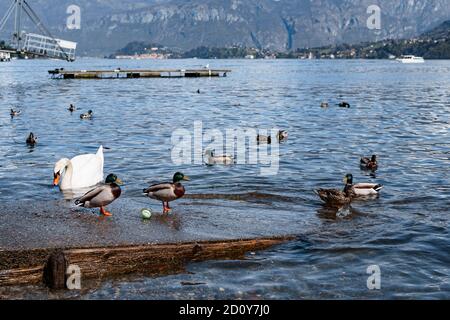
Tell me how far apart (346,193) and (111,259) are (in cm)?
853

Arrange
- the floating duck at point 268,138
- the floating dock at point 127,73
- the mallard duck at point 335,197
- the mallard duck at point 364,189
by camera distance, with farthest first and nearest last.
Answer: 1. the floating dock at point 127,73
2. the floating duck at point 268,138
3. the mallard duck at point 364,189
4. the mallard duck at point 335,197

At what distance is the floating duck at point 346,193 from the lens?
1763cm

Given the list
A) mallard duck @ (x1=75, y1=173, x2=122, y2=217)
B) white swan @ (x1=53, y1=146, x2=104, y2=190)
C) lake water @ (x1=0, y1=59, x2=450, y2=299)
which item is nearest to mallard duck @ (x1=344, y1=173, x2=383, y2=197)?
lake water @ (x1=0, y1=59, x2=450, y2=299)

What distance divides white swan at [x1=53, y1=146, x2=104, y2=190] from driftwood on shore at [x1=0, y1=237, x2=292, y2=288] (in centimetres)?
708

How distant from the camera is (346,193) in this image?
717 inches

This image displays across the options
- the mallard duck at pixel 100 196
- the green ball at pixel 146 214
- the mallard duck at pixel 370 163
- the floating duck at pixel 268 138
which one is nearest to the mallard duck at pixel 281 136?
the floating duck at pixel 268 138

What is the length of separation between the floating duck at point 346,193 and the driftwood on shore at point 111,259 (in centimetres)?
492

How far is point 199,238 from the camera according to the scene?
13.3 metres

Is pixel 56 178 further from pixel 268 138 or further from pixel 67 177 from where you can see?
pixel 268 138

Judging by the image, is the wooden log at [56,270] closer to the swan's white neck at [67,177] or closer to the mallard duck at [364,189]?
the swan's white neck at [67,177]

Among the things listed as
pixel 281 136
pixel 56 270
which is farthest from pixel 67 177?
pixel 281 136

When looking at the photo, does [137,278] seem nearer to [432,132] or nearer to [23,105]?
[432,132]

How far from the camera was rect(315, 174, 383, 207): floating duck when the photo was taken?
57.8ft

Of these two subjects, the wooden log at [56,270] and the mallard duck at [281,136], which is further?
the mallard duck at [281,136]
